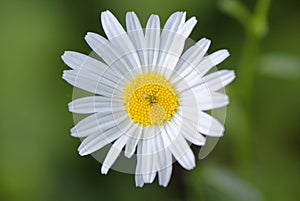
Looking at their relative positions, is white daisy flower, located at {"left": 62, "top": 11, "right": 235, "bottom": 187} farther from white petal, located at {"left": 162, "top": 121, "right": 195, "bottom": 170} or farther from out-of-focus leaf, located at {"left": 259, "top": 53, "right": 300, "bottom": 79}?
out-of-focus leaf, located at {"left": 259, "top": 53, "right": 300, "bottom": 79}

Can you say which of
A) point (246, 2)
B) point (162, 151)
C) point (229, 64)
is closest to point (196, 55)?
point (162, 151)

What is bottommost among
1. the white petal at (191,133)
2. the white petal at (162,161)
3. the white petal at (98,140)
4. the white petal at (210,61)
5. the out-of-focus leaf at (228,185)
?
the out-of-focus leaf at (228,185)

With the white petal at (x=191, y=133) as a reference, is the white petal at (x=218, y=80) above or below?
above

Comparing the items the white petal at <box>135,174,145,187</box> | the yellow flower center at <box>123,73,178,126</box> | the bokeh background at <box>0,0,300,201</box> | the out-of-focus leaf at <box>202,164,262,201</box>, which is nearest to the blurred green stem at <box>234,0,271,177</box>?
the bokeh background at <box>0,0,300,201</box>

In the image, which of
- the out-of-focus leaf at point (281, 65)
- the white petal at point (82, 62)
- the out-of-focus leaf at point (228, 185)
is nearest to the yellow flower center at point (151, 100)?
the white petal at point (82, 62)

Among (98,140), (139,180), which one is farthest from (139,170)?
(98,140)

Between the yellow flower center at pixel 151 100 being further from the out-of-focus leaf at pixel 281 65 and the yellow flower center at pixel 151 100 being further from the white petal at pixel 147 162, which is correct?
the out-of-focus leaf at pixel 281 65

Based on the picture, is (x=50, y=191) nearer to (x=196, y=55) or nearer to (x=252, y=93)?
(x=252, y=93)

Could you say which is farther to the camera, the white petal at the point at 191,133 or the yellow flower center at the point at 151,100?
the yellow flower center at the point at 151,100

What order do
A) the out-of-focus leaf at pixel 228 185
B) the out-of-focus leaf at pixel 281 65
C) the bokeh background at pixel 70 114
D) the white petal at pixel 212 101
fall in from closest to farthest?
1. the white petal at pixel 212 101
2. the out-of-focus leaf at pixel 228 185
3. the out-of-focus leaf at pixel 281 65
4. the bokeh background at pixel 70 114
